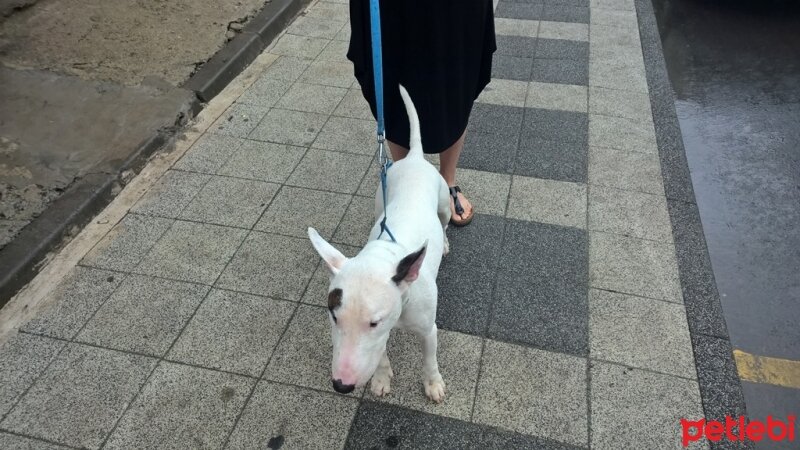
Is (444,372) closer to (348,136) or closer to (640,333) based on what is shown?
(640,333)

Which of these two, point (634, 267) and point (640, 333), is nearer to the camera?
point (640, 333)

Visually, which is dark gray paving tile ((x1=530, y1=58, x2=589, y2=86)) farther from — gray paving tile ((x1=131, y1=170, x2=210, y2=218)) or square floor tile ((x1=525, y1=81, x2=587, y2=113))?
gray paving tile ((x1=131, y1=170, x2=210, y2=218))

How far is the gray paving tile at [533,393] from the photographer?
2.55 metres

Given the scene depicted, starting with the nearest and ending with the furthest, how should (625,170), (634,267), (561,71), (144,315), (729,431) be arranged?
(729,431) → (144,315) → (634,267) → (625,170) → (561,71)

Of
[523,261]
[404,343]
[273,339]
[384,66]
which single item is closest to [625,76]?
[523,261]

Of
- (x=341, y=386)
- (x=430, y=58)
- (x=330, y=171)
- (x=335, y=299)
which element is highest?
(x=430, y=58)

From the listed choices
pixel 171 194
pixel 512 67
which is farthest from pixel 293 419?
pixel 512 67

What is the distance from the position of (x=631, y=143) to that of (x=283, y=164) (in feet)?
9.42

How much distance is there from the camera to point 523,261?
341cm

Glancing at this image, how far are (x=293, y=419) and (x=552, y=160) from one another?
111 inches

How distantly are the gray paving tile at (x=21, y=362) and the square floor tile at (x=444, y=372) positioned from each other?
1801mm

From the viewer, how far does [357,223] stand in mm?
3715

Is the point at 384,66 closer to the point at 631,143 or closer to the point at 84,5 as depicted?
the point at 631,143

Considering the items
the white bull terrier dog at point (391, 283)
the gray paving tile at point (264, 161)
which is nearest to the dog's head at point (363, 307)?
the white bull terrier dog at point (391, 283)
